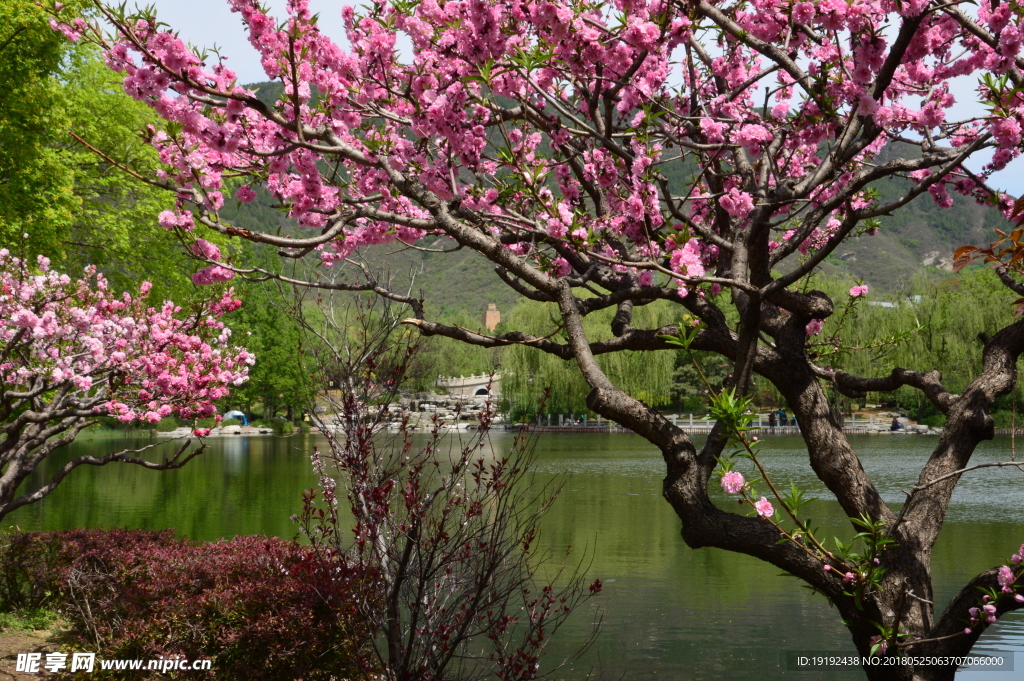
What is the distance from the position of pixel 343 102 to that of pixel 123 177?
37.0 feet

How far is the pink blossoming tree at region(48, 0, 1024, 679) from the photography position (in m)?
3.45

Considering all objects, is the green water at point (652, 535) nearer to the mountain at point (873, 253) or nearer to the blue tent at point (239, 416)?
the blue tent at point (239, 416)

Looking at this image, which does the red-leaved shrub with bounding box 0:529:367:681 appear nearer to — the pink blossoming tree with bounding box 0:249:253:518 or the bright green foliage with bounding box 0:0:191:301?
the pink blossoming tree with bounding box 0:249:253:518

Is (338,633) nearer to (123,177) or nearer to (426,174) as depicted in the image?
(426,174)

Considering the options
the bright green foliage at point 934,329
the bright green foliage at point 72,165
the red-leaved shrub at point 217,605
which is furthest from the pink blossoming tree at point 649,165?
the bright green foliage at point 934,329

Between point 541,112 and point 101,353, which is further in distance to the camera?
point 101,353

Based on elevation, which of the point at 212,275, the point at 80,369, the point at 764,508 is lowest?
the point at 764,508

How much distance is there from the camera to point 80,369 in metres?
7.75

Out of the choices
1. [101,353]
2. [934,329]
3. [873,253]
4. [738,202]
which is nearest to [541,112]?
[738,202]

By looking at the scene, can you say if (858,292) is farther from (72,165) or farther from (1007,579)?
(72,165)

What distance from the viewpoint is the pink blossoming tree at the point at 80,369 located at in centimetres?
687

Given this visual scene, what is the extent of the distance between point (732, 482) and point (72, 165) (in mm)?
12798

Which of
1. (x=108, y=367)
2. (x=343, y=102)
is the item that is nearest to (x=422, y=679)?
(x=343, y=102)

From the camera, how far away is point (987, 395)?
12.4 ft
